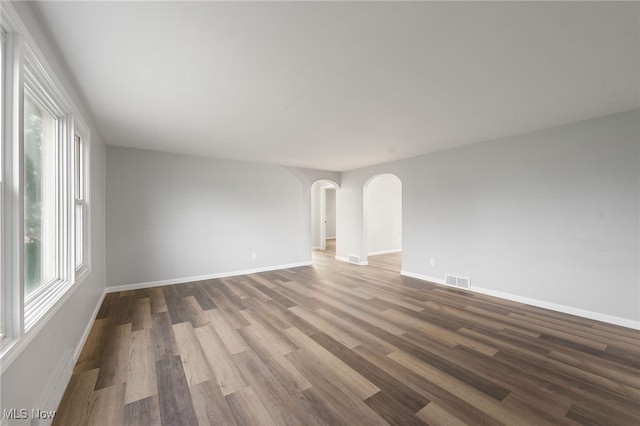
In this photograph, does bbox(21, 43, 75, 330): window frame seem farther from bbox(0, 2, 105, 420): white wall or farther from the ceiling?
the ceiling

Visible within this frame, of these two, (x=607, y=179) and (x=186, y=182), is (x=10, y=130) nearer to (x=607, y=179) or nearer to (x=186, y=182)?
(x=186, y=182)

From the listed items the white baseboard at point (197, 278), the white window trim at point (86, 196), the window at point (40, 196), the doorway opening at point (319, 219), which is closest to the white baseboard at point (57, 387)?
the window at point (40, 196)

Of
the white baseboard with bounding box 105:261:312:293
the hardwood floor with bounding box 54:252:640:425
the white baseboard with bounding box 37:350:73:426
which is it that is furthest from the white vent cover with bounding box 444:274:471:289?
the white baseboard with bounding box 37:350:73:426

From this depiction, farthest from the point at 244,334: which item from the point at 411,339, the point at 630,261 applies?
the point at 630,261

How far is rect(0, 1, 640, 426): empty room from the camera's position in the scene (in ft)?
4.70

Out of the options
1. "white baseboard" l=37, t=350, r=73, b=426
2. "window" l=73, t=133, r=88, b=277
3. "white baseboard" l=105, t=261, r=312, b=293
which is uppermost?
"window" l=73, t=133, r=88, b=277

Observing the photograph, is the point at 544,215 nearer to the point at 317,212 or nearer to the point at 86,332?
the point at 86,332

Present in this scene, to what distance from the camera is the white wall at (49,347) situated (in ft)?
3.59

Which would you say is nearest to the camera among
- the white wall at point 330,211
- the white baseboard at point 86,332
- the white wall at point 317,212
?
the white baseboard at point 86,332

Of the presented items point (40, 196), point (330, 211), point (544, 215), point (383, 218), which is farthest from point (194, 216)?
point (330, 211)

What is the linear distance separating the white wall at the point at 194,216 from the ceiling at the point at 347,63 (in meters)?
1.17

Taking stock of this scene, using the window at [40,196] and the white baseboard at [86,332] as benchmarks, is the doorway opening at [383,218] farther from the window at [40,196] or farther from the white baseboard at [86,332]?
the window at [40,196]

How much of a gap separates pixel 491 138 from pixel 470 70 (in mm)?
2298

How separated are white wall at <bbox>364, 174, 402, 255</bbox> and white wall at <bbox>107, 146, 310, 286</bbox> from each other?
8.47 ft
